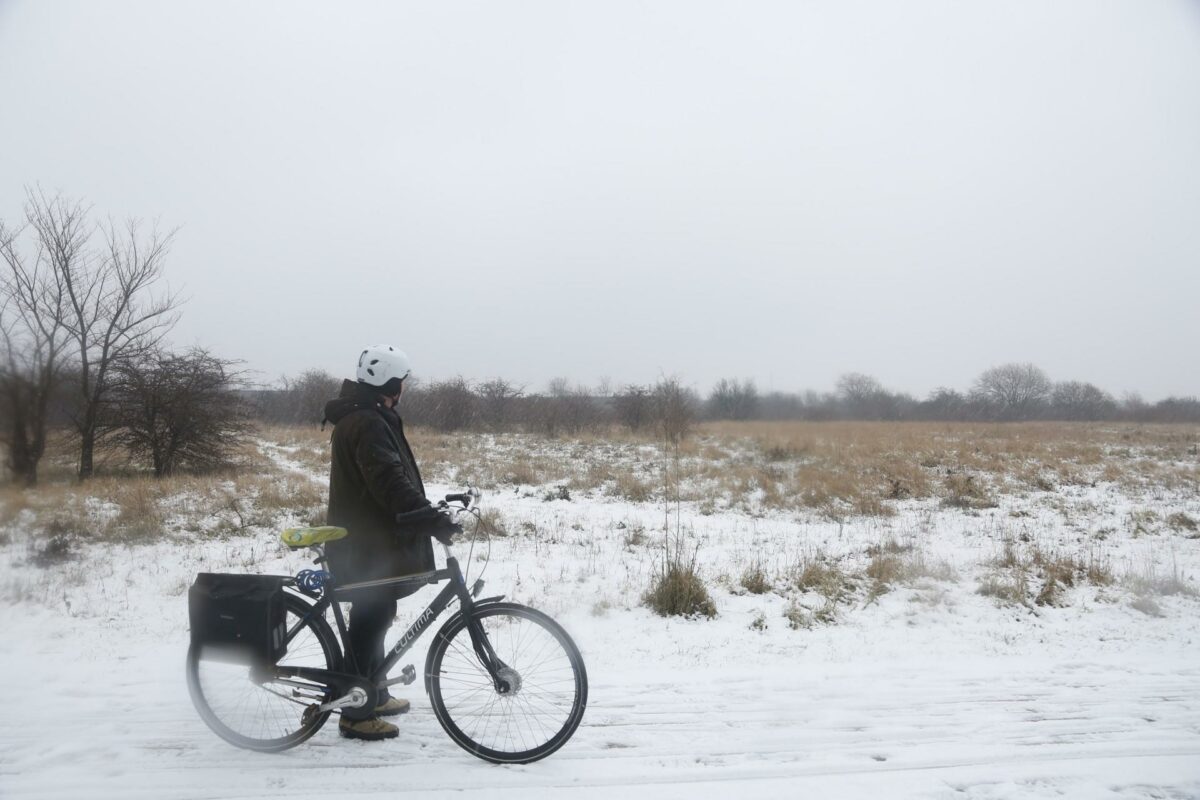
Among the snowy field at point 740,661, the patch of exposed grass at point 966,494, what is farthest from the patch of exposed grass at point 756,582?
the patch of exposed grass at point 966,494

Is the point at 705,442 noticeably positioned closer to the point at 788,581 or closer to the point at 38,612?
the point at 788,581

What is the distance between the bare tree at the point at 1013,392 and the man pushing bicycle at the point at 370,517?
3816cm

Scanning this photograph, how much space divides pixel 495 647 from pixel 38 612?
4.76 m

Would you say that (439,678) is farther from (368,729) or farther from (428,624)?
(368,729)

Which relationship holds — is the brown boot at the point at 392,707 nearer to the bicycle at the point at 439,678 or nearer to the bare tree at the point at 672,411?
the bicycle at the point at 439,678

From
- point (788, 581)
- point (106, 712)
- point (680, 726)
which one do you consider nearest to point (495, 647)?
point (680, 726)

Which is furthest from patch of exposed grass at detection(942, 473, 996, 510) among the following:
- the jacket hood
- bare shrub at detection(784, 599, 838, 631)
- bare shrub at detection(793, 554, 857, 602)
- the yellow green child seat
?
the yellow green child seat

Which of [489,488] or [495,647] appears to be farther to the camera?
[489,488]

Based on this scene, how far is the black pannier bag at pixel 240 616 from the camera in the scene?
3.09 metres

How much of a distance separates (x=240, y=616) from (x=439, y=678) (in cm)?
100

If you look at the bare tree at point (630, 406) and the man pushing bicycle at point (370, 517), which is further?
the bare tree at point (630, 406)

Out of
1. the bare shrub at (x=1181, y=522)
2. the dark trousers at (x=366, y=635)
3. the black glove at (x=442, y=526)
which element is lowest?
the bare shrub at (x=1181, y=522)

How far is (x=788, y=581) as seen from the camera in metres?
6.45

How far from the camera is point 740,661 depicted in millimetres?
4773
